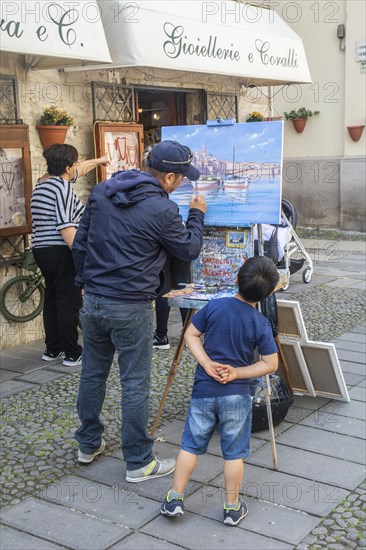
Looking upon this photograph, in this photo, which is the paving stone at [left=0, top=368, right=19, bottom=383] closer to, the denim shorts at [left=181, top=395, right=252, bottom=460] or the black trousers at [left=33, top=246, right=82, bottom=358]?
the black trousers at [left=33, top=246, right=82, bottom=358]

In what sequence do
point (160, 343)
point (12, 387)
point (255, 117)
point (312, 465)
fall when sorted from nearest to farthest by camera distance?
point (312, 465), point (12, 387), point (160, 343), point (255, 117)

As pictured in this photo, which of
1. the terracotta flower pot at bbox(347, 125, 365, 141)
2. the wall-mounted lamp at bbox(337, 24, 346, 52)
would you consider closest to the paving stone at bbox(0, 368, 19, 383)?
the terracotta flower pot at bbox(347, 125, 365, 141)

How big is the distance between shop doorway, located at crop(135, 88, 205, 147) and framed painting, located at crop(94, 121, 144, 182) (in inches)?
58.0

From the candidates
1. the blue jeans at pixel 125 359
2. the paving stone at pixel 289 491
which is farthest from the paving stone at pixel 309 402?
the blue jeans at pixel 125 359

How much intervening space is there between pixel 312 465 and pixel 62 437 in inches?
60.5

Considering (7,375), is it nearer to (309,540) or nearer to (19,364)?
(19,364)

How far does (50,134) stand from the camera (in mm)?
6559

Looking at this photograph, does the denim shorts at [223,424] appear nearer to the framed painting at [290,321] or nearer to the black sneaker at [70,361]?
the framed painting at [290,321]

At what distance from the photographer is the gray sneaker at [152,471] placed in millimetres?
3828

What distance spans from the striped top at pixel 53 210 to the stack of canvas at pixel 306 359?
6.12 ft

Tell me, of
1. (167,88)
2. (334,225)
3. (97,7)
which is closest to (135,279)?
(97,7)

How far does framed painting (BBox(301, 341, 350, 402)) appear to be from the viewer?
4793 millimetres

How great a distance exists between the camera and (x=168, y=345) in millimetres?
6453

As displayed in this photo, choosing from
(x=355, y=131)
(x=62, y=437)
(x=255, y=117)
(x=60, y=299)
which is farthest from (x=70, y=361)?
(x=355, y=131)
